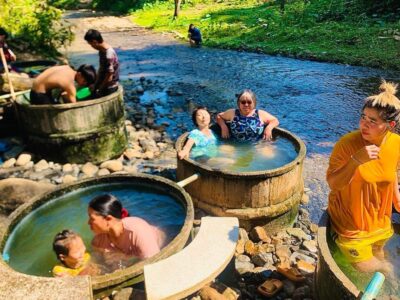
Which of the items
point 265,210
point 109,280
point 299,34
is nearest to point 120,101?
point 265,210

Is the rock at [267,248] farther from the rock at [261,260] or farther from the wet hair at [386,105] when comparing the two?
the wet hair at [386,105]

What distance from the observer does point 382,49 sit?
50.2 ft

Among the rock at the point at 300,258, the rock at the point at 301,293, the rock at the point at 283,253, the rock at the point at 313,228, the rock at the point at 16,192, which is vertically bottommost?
the rock at the point at 313,228

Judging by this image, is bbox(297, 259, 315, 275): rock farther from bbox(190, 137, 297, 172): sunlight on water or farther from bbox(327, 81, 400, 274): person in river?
bbox(190, 137, 297, 172): sunlight on water

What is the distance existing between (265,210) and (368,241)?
5.90ft

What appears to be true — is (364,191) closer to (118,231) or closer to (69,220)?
(118,231)

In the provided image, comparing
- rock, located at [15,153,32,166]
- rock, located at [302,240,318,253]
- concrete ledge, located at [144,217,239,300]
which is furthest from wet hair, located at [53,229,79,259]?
rock, located at [15,153,32,166]

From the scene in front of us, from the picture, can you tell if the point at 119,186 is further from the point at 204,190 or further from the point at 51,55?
the point at 51,55

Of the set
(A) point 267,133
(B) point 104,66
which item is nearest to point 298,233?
(A) point 267,133

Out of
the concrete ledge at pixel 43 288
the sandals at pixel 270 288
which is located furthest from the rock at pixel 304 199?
the concrete ledge at pixel 43 288

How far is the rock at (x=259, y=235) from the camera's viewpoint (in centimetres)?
538

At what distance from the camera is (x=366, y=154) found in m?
3.11

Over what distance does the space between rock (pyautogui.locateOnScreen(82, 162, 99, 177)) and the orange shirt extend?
15.9 feet

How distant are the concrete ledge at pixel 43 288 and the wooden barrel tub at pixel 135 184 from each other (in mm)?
74
